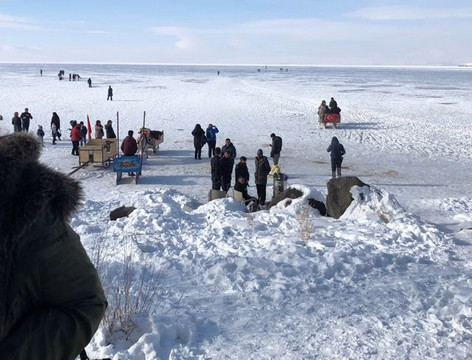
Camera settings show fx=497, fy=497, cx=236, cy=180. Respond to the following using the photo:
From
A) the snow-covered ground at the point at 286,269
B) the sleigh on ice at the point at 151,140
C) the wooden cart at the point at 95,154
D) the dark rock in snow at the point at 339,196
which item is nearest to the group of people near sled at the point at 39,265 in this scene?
the snow-covered ground at the point at 286,269

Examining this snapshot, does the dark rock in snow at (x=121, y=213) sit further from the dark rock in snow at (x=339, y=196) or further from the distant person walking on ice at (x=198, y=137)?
the distant person walking on ice at (x=198, y=137)

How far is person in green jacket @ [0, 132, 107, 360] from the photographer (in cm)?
132

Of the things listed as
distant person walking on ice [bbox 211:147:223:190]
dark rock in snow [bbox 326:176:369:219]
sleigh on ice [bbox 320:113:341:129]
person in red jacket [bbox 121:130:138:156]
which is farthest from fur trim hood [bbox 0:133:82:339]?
sleigh on ice [bbox 320:113:341:129]

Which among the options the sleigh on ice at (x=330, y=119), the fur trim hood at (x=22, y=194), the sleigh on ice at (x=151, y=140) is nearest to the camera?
the fur trim hood at (x=22, y=194)

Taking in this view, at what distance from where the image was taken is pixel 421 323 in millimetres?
4926

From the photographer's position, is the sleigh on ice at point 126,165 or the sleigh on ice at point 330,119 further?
the sleigh on ice at point 330,119

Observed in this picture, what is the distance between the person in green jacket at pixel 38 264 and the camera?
1.32 m

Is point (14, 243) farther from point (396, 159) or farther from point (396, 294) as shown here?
point (396, 159)

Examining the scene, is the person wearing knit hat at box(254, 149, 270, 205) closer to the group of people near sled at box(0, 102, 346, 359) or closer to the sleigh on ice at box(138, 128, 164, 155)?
the sleigh on ice at box(138, 128, 164, 155)

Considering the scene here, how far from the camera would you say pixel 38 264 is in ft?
4.48

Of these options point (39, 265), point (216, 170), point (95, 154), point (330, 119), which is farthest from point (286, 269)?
point (330, 119)

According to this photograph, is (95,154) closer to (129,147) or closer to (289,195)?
(129,147)

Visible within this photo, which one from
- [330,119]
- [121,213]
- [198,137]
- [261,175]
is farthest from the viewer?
[330,119]

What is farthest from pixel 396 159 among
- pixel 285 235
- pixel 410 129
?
pixel 285 235
